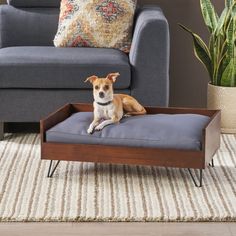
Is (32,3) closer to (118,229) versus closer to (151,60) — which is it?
(151,60)

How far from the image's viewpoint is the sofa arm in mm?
3811

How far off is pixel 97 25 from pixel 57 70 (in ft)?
1.70

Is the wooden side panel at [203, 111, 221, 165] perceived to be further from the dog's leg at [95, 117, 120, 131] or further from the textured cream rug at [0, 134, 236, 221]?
the dog's leg at [95, 117, 120, 131]

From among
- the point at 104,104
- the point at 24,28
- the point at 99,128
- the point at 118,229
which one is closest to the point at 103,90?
the point at 104,104

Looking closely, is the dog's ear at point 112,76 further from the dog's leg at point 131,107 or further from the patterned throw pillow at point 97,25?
the patterned throw pillow at point 97,25

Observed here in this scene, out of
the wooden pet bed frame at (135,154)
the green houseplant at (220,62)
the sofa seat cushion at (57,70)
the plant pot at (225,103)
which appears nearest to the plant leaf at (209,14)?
the green houseplant at (220,62)

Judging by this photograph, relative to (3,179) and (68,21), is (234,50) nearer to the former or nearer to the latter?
(68,21)

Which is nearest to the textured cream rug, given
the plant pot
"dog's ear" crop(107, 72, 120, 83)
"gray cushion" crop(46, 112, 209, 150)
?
"gray cushion" crop(46, 112, 209, 150)

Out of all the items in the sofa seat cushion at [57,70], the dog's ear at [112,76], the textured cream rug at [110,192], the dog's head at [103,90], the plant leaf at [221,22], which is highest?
the plant leaf at [221,22]

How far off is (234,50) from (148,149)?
1238mm

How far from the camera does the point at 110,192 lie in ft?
10.1

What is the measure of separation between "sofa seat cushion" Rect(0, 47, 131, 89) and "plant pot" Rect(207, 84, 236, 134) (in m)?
0.63

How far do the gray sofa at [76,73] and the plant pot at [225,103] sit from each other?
0.42m

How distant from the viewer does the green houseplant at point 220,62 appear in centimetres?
413
